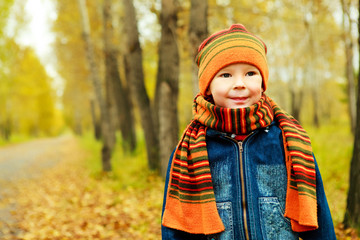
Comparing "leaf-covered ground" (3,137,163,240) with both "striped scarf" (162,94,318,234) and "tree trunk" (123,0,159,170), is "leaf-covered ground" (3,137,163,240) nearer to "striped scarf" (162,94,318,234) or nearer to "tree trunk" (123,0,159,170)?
"tree trunk" (123,0,159,170)

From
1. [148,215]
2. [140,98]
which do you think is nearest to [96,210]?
[148,215]

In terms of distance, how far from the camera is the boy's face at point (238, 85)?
60.5 inches

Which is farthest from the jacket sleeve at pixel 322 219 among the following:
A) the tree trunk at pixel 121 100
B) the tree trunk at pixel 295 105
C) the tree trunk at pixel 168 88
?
the tree trunk at pixel 295 105

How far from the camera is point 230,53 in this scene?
1527 mm

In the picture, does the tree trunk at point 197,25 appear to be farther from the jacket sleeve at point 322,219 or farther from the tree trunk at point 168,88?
the jacket sleeve at point 322,219

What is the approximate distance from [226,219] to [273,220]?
0.25 metres

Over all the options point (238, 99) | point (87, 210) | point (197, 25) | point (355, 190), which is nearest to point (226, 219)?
point (238, 99)

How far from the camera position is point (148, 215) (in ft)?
15.8

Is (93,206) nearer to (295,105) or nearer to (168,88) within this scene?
(168,88)

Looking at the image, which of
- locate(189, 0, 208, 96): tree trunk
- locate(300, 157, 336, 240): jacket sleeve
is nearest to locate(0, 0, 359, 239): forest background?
locate(189, 0, 208, 96): tree trunk

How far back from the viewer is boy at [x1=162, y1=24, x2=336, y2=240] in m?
1.51

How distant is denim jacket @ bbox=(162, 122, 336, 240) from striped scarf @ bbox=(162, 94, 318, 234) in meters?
0.06

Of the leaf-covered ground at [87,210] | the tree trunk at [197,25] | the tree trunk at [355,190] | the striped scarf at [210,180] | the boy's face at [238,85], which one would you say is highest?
the tree trunk at [197,25]

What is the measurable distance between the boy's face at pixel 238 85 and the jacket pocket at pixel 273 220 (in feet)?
1.79
